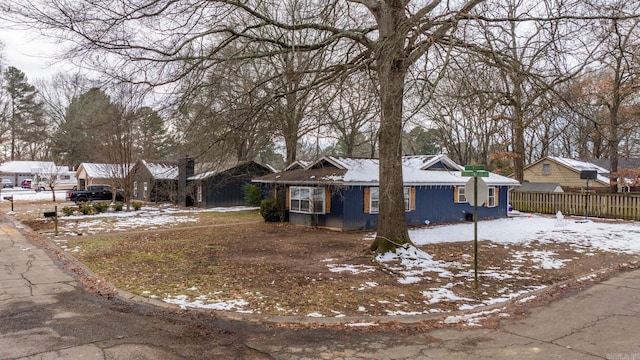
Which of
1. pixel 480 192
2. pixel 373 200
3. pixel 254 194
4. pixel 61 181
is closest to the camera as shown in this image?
pixel 480 192

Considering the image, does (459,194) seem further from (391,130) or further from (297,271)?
(297,271)

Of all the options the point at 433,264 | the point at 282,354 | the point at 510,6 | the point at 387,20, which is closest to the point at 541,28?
the point at 510,6

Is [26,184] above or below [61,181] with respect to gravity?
below

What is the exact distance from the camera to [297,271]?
9844 millimetres

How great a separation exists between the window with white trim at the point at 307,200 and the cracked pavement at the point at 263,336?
11.5 metres

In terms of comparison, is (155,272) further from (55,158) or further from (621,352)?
(55,158)

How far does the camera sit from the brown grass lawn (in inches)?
293

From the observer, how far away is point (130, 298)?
764cm

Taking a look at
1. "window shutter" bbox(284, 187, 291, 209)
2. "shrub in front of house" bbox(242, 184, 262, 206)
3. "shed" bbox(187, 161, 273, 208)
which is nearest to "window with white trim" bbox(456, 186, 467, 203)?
"window shutter" bbox(284, 187, 291, 209)

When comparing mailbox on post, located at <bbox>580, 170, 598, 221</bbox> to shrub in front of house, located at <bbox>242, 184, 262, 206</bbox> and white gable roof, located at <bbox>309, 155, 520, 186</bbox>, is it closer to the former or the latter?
white gable roof, located at <bbox>309, 155, 520, 186</bbox>

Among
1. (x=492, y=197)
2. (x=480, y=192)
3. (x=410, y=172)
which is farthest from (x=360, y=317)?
(x=492, y=197)

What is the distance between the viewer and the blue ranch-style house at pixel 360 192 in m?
17.8

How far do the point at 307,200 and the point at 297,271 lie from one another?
9.24 m

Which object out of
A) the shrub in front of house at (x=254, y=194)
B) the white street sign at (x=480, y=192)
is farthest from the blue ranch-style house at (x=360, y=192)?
the white street sign at (x=480, y=192)
